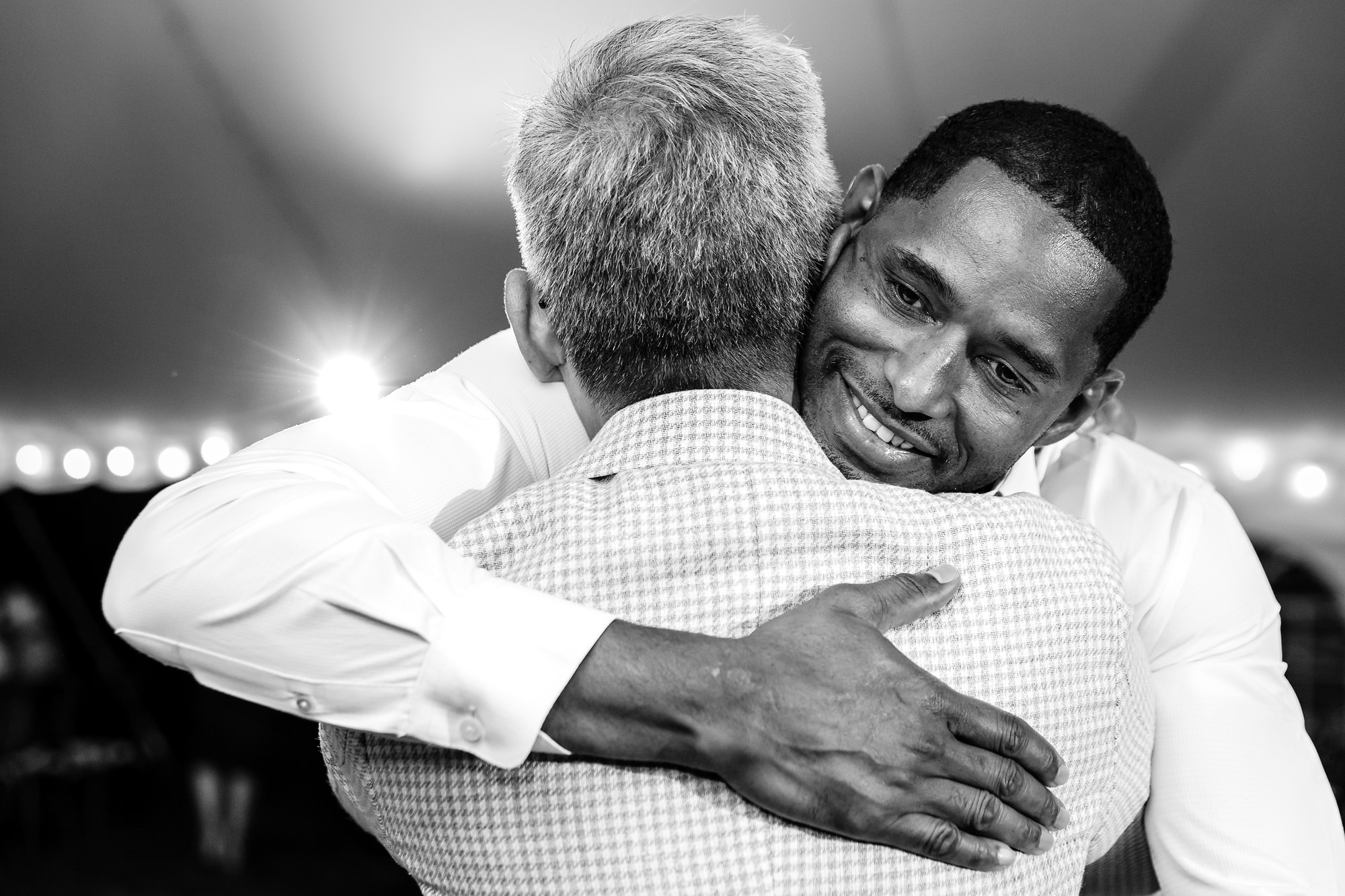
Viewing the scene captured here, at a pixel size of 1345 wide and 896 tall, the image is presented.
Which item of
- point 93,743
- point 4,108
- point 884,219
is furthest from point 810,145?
point 93,743

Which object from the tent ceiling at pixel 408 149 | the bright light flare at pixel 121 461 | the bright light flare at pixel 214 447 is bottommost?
the bright light flare at pixel 121 461

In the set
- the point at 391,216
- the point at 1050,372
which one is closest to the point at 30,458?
the point at 391,216

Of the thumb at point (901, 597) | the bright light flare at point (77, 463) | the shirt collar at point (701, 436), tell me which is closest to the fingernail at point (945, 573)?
the thumb at point (901, 597)

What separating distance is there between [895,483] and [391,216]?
9.57ft

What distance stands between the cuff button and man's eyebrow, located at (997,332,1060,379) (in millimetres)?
671

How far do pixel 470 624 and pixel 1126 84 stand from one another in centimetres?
331

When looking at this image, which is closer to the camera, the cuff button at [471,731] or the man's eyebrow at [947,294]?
the cuff button at [471,731]

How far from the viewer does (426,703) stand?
90cm

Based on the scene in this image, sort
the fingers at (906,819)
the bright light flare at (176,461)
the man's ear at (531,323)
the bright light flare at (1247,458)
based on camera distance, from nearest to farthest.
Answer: the fingers at (906,819), the man's ear at (531,323), the bright light flare at (1247,458), the bright light flare at (176,461)

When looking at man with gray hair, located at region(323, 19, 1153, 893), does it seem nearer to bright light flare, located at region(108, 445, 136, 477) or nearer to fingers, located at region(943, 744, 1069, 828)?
fingers, located at region(943, 744, 1069, 828)

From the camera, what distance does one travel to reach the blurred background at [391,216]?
340 centimetres

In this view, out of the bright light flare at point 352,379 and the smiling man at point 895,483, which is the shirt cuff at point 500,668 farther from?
the bright light flare at point 352,379

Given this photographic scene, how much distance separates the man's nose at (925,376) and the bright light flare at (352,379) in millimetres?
3177

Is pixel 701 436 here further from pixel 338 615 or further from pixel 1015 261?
pixel 1015 261
